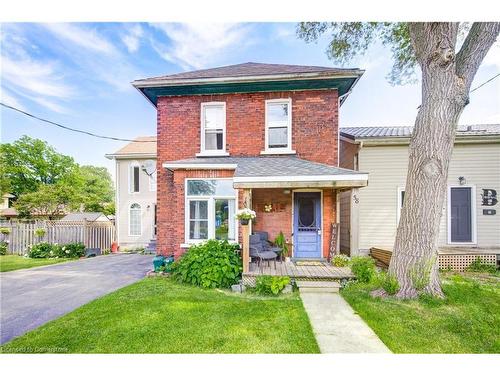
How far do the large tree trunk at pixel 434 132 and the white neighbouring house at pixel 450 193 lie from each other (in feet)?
A: 10.1

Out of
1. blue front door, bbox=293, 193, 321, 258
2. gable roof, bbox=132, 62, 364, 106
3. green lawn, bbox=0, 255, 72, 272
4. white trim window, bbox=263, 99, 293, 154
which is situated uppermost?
gable roof, bbox=132, 62, 364, 106

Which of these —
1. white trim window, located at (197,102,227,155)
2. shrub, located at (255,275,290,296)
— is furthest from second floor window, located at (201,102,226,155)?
shrub, located at (255,275,290,296)

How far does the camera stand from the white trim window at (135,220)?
45.2 feet

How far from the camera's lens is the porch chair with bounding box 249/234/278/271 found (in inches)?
261

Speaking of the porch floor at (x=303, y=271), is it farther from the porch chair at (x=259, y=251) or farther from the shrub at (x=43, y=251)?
the shrub at (x=43, y=251)

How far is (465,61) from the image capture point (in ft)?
16.1

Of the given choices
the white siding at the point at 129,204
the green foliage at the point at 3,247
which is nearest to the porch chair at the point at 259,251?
the white siding at the point at 129,204

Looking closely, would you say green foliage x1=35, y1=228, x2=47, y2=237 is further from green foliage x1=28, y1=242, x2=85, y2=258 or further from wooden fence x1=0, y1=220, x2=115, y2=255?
green foliage x1=28, y1=242, x2=85, y2=258

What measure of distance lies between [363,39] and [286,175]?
5832 mm

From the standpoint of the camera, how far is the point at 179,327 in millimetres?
3895

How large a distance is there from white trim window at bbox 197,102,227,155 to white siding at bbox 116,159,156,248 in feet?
23.4

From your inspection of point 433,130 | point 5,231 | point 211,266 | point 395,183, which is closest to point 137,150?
point 5,231
